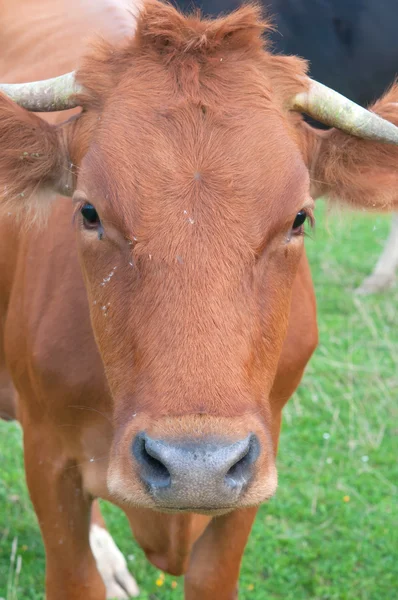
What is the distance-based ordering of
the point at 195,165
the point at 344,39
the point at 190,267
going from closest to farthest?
the point at 190,267 < the point at 195,165 < the point at 344,39

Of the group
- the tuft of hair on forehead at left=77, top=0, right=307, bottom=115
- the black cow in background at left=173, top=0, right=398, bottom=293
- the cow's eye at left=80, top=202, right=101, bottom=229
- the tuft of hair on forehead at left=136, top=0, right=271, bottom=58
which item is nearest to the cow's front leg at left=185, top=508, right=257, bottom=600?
the cow's eye at left=80, top=202, right=101, bottom=229

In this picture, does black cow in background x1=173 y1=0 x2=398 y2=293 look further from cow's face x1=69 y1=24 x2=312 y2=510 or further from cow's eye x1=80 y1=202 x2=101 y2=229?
cow's eye x1=80 y1=202 x2=101 y2=229

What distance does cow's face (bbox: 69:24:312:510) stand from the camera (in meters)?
2.58

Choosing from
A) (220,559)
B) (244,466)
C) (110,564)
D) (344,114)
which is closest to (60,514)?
(220,559)

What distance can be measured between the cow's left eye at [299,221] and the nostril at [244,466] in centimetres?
81

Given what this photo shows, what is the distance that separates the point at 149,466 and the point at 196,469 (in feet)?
0.62

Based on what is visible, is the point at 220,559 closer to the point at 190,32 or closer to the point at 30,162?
the point at 30,162

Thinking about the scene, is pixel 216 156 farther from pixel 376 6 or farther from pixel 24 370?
pixel 376 6

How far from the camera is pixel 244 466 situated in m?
2.62

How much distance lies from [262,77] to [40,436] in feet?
5.80

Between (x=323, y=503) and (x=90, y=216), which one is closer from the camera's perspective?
(x=90, y=216)

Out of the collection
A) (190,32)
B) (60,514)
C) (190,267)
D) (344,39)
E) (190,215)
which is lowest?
(60,514)

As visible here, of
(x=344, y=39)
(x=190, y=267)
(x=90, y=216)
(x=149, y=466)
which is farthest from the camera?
(x=344, y=39)

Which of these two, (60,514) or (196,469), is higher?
(196,469)
